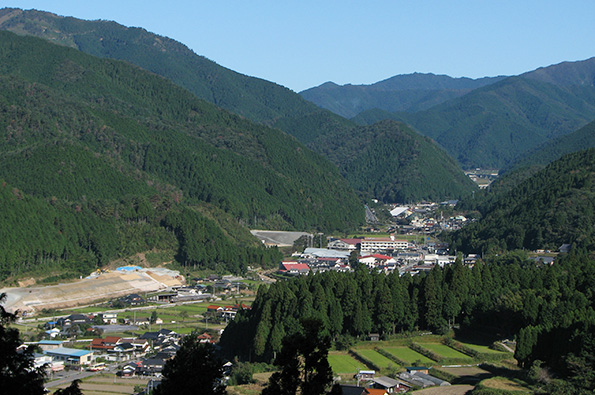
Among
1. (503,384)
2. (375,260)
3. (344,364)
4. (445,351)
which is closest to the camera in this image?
(503,384)

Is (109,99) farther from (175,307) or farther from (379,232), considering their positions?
(175,307)

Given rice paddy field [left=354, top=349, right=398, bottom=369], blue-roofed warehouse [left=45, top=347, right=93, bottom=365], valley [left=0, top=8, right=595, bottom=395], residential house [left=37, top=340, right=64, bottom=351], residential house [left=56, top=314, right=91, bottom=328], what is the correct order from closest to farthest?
valley [left=0, top=8, right=595, bottom=395] < rice paddy field [left=354, top=349, right=398, bottom=369] < blue-roofed warehouse [left=45, top=347, right=93, bottom=365] < residential house [left=37, top=340, right=64, bottom=351] < residential house [left=56, top=314, right=91, bottom=328]

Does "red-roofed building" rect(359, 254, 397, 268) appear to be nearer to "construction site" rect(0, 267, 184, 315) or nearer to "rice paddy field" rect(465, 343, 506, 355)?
"construction site" rect(0, 267, 184, 315)

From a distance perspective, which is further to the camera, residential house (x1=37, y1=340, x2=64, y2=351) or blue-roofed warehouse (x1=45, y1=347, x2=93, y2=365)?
residential house (x1=37, y1=340, x2=64, y2=351)

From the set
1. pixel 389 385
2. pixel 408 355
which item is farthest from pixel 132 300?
pixel 389 385

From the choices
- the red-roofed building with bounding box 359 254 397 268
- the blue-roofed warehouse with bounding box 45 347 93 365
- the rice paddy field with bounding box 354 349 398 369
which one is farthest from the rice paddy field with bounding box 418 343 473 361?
the red-roofed building with bounding box 359 254 397 268

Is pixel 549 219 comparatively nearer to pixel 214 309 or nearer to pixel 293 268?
pixel 293 268

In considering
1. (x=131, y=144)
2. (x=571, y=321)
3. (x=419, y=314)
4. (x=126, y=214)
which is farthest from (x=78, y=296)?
(x=131, y=144)
